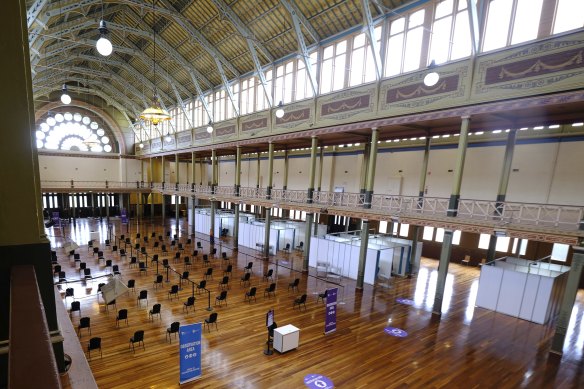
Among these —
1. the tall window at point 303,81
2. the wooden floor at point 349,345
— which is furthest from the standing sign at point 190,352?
the tall window at point 303,81

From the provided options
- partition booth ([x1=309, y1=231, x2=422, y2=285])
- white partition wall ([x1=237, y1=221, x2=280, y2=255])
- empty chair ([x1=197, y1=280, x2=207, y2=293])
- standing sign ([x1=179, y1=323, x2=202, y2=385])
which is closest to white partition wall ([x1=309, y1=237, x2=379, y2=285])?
partition booth ([x1=309, y1=231, x2=422, y2=285])

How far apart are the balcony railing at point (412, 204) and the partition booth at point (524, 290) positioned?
2.13 metres

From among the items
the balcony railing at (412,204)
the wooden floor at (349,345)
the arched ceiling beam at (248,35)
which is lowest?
the wooden floor at (349,345)

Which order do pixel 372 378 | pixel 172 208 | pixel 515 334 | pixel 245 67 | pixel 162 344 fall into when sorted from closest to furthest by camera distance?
1. pixel 372 378
2. pixel 162 344
3. pixel 515 334
4. pixel 245 67
5. pixel 172 208

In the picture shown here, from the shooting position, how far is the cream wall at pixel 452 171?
46.6 feet

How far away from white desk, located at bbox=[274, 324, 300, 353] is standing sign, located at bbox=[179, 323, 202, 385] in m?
2.31

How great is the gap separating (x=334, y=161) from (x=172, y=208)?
78.5 ft

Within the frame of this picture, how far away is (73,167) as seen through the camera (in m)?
32.0

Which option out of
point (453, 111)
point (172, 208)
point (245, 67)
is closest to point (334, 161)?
point (245, 67)

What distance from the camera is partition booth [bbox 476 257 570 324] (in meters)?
11.4

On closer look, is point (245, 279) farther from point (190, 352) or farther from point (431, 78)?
point (431, 78)

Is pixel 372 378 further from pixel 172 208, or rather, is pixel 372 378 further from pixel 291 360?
pixel 172 208

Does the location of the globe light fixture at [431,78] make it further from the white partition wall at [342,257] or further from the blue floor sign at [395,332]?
the blue floor sign at [395,332]

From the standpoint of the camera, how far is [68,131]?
104ft
